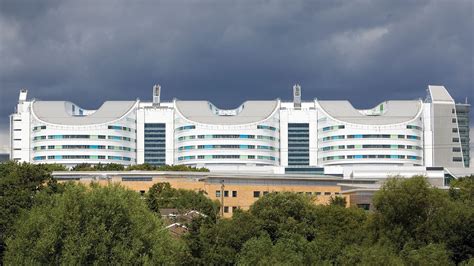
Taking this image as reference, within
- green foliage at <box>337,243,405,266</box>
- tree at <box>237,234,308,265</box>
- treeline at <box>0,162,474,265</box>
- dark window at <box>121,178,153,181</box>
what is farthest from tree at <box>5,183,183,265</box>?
dark window at <box>121,178,153,181</box>

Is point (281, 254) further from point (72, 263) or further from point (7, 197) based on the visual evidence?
point (7, 197)

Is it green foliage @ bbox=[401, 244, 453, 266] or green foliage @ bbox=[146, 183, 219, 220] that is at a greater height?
green foliage @ bbox=[146, 183, 219, 220]

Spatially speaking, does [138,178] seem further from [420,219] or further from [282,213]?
[420,219]

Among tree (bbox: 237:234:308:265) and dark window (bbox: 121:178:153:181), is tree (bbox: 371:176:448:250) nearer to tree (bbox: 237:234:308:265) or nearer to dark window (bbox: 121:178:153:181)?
tree (bbox: 237:234:308:265)

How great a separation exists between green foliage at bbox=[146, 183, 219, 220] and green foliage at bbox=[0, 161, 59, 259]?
16.2 m

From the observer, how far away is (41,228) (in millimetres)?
58344

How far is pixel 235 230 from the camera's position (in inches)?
2876

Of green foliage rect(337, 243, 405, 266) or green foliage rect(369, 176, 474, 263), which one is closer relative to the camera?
green foliage rect(337, 243, 405, 266)

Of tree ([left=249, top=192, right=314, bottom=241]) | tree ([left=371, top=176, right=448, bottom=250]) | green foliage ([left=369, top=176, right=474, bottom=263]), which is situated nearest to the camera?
green foliage ([left=369, top=176, right=474, bottom=263])

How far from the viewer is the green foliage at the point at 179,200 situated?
99219 millimetres

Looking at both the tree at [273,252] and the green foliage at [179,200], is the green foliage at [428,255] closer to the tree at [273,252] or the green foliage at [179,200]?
the tree at [273,252]

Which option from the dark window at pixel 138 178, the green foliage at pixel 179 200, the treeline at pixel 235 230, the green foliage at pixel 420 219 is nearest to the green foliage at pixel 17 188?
the treeline at pixel 235 230

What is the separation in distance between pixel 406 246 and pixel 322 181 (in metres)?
72.6

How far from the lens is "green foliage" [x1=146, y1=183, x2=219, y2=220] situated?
99219 millimetres
